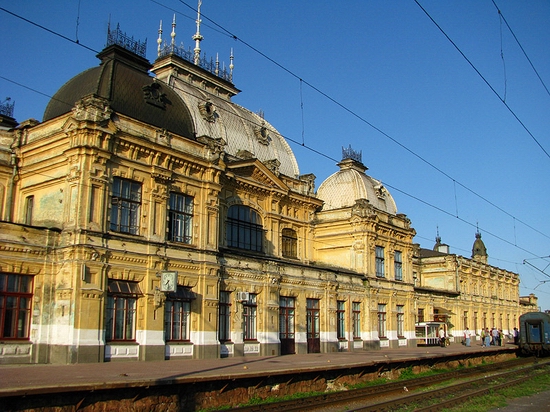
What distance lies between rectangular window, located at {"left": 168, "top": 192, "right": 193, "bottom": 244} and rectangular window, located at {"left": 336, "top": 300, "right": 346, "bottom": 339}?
1352cm

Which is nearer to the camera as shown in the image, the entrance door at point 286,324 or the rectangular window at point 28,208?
the rectangular window at point 28,208

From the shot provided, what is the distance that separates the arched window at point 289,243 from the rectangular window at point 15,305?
1856 centimetres

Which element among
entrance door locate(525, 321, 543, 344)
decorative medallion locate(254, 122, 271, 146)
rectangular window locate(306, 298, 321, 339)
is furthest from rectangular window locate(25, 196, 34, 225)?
entrance door locate(525, 321, 543, 344)

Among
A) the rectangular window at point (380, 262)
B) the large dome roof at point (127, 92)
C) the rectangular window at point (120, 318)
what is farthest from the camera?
the rectangular window at point (380, 262)

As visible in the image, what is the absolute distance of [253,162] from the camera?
113 ft

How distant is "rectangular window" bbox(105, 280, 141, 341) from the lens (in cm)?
2383

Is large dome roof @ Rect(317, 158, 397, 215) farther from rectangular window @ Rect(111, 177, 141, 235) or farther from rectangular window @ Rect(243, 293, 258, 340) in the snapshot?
rectangular window @ Rect(111, 177, 141, 235)

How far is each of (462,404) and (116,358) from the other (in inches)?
518

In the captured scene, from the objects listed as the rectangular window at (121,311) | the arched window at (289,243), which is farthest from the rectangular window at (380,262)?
the rectangular window at (121,311)

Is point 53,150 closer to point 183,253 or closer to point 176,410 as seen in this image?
point 183,253

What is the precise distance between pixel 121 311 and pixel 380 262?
23.7 meters

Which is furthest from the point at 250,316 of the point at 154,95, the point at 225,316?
the point at 154,95

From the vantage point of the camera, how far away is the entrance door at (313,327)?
34.7 meters

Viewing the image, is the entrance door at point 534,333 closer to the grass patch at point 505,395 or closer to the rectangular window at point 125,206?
the grass patch at point 505,395
